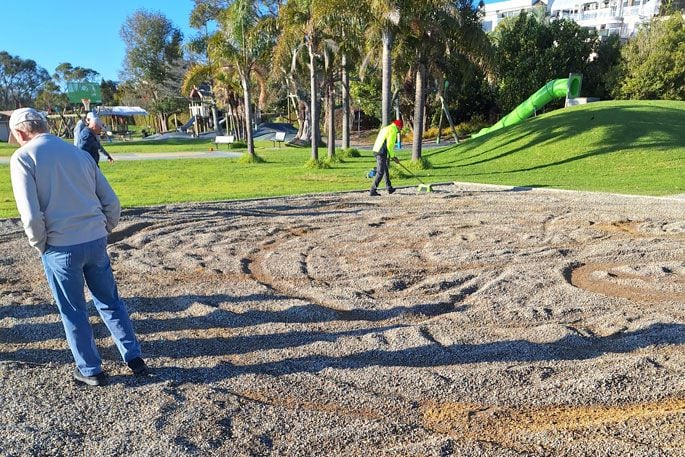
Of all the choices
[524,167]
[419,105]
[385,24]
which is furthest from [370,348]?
[524,167]

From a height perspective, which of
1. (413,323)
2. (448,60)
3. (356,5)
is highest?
(356,5)

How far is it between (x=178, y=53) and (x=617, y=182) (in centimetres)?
5373

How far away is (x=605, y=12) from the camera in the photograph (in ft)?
174

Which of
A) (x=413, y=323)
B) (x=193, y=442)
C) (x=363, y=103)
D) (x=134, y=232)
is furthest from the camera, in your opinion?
(x=363, y=103)

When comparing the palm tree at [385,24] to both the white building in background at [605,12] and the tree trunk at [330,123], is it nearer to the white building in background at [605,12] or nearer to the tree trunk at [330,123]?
the tree trunk at [330,123]

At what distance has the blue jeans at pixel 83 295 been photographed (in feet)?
10.7

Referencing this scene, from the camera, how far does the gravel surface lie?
2877 mm

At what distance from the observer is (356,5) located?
637 inches

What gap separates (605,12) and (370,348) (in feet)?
198

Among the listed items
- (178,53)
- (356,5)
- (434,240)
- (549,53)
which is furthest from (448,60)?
(178,53)

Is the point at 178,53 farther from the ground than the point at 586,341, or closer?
farther from the ground

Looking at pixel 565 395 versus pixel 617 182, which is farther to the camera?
pixel 617 182

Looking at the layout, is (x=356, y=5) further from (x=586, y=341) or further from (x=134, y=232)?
(x=586, y=341)

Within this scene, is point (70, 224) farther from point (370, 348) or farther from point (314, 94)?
point (314, 94)
